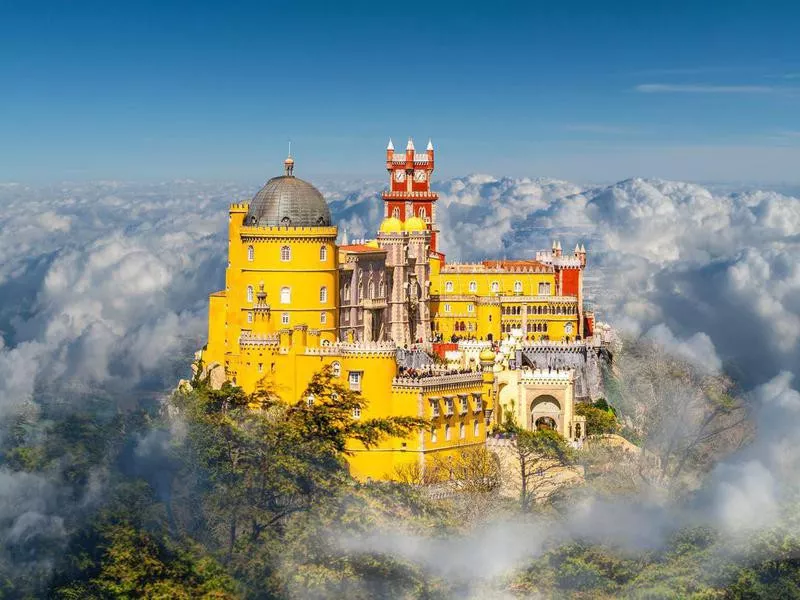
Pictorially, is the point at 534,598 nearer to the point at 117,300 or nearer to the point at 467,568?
the point at 467,568

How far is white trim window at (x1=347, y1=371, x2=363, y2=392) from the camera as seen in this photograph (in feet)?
279

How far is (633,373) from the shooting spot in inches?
4525

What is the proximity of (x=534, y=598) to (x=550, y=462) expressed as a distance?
993 inches

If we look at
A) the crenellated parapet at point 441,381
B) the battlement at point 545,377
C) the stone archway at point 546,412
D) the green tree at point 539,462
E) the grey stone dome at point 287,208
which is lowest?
the green tree at point 539,462

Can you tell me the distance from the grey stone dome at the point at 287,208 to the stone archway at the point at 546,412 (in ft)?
55.9

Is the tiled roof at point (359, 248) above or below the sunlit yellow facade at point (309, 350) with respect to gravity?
above

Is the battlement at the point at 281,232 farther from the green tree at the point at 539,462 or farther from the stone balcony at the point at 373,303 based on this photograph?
the green tree at the point at 539,462

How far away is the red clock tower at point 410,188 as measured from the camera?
431ft

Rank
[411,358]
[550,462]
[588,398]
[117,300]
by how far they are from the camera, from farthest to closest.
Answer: [117,300] → [588,398] → [411,358] → [550,462]

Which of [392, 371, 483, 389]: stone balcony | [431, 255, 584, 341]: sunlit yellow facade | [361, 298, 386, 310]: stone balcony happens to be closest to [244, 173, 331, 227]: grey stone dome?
[361, 298, 386, 310]: stone balcony

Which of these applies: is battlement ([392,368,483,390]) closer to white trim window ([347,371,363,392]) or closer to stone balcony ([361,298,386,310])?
white trim window ([347,371,363,392])

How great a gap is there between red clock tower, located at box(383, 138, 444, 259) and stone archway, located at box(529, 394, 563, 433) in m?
36.6

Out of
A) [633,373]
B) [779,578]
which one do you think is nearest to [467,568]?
[779,578]

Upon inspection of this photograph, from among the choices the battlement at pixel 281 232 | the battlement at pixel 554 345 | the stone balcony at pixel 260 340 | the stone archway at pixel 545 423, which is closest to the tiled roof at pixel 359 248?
the battlement at pixel 281 232
